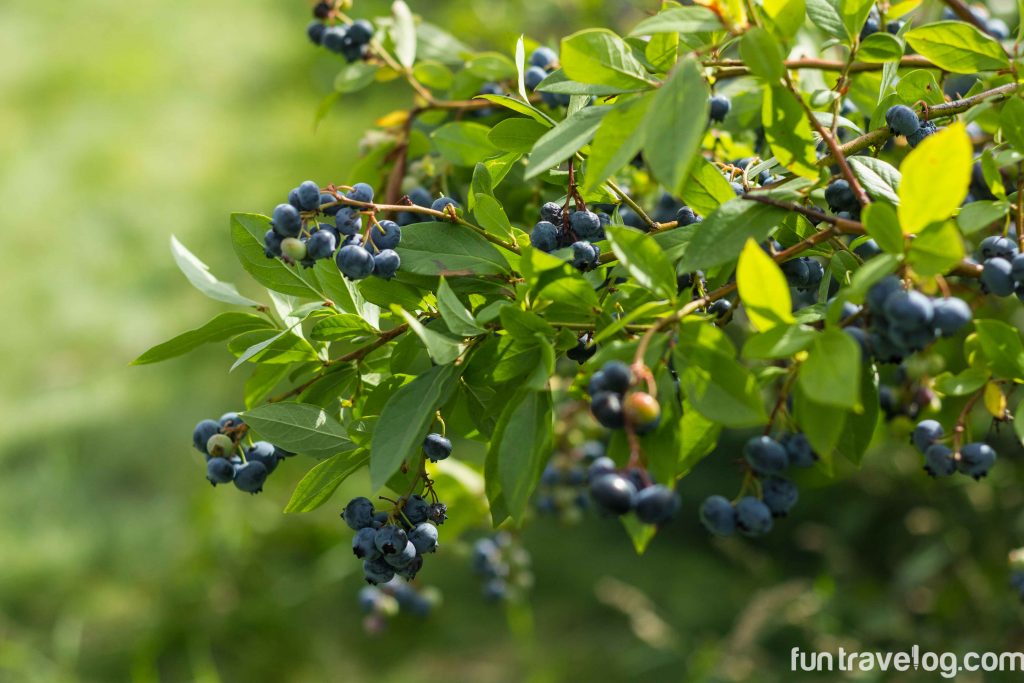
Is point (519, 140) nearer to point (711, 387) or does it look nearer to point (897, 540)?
point (711, 387)

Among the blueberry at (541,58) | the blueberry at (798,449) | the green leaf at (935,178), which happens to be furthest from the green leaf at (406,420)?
the blueberry at (541,58)

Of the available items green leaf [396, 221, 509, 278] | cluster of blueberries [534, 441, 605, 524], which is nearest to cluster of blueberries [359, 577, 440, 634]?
cluster of blueberries [534, 441, 605, 524]

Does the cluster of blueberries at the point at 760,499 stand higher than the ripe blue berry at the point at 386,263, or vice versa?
the ripe blue berry at the point at 386,263

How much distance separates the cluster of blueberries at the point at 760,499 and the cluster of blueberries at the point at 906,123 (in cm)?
35

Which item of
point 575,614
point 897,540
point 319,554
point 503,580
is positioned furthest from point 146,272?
point 897,540

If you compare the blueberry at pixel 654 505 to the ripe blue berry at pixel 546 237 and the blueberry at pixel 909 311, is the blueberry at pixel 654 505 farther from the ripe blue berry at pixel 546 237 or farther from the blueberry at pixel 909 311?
the ripe blue berry at pixel 546 237

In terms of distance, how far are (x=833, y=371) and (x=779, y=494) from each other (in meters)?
0.25

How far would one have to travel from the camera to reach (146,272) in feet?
12.9

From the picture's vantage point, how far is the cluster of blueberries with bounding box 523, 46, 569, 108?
140 cm

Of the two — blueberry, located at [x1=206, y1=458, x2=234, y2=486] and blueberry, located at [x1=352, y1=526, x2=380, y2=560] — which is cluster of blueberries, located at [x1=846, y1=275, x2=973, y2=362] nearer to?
blueberry, located at [x1=352, y1=526, x2=380, y2=560]

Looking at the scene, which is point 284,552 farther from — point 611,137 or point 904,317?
point 904,317

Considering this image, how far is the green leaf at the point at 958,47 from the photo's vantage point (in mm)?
1057

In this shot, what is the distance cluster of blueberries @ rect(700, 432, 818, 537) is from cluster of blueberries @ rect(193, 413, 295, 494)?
1.45 feet

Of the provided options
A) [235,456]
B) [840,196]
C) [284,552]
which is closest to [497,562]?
[235,456]
